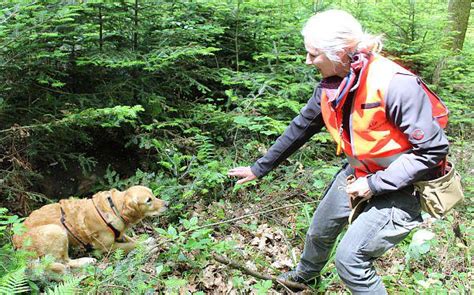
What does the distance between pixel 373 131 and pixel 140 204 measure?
9.75 feet

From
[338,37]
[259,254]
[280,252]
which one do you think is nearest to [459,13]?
[280,252]

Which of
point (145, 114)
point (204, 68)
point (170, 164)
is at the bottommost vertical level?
point (170, 164)

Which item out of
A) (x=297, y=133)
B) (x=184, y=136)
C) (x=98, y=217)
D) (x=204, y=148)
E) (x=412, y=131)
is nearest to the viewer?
(x=412, y=131)

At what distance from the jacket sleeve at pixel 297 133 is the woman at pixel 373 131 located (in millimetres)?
285

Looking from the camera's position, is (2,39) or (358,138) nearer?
(358,138)

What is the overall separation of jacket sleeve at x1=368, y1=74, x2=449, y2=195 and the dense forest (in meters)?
1.63

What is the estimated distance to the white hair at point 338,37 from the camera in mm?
2791

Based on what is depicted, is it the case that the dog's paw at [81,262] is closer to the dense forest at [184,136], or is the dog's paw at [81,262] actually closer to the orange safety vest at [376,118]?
the dense forest at [184,136]

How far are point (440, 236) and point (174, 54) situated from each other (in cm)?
411

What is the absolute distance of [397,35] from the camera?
8094mm

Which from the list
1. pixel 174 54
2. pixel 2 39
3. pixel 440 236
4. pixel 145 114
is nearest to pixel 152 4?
pixel 174 54

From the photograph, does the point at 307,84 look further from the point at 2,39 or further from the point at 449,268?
the point at 2,39

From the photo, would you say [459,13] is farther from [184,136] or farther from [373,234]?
[373,234]

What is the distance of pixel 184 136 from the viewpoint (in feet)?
21.4
